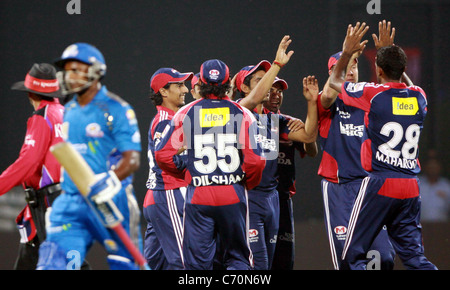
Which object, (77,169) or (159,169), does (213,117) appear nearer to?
(159,169)

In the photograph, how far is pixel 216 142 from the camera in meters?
4.70

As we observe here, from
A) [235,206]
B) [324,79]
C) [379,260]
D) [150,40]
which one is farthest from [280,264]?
[150,40]

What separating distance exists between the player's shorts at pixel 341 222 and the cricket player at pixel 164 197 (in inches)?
51.6

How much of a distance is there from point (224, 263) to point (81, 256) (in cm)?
147

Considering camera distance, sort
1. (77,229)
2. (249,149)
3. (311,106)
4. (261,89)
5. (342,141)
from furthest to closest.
→ (342,141)
(311,106)
(261,89)
(249,149)
(77,229)

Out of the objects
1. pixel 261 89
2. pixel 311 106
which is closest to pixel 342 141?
pixel 311 106

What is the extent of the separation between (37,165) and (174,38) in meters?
4.28

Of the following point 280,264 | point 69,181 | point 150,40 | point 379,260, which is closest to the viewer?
point 69,181

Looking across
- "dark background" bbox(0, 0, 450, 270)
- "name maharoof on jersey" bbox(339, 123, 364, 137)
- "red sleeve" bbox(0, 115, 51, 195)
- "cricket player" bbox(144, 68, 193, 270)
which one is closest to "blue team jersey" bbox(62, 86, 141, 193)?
"red sleeve" bbox(0, 115, 51, 195)

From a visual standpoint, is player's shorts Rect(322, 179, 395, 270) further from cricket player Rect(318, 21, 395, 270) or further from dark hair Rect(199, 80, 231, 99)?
dark hair Rect(199, 80, 231, 99)

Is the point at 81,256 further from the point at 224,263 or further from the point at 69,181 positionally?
the point at 224,263

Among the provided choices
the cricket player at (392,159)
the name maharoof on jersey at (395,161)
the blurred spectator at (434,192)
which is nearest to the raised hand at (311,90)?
the cricket player at (392,159)

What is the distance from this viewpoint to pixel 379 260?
17.1 ft

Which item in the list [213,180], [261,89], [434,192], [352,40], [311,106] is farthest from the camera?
[434,192]
